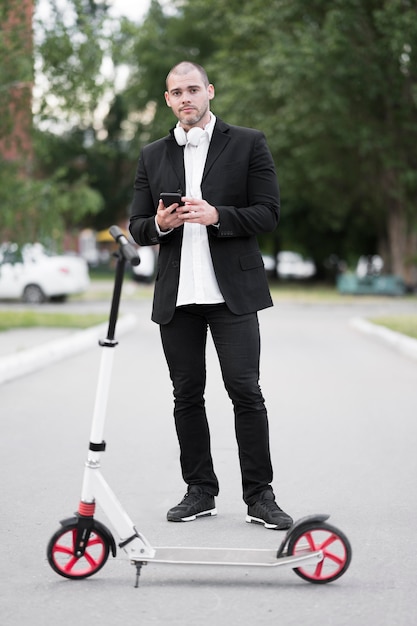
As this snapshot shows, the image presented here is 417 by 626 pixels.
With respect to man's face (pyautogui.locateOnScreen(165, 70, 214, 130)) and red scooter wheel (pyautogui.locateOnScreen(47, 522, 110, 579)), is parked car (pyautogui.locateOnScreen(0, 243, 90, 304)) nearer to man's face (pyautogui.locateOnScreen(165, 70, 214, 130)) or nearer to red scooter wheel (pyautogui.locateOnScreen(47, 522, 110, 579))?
man's face (pyautogui.locateOnScreen(165, 70, 214, 130))

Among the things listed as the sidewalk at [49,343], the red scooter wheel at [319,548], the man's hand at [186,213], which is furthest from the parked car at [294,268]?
the red scooter wheel at [319,548]

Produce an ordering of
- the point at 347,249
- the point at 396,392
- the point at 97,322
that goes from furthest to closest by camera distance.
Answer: the point at 347,249, the point at 97,322, the point at 396,392

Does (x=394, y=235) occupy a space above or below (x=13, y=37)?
below

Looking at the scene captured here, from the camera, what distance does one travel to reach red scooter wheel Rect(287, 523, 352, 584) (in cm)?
412

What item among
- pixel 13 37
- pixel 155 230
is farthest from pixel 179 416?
pixel 13 37

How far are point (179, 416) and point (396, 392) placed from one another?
5839mm

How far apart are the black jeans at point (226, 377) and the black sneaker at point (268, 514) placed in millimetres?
35

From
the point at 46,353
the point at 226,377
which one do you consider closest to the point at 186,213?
the point at 226,377

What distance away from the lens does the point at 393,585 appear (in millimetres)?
4211

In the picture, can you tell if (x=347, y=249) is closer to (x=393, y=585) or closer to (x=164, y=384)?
(x=164, y=384)

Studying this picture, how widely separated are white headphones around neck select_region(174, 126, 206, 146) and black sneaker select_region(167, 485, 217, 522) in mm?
1603

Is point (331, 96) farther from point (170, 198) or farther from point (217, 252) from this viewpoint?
point (170, 198)

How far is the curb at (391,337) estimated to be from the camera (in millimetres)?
14811

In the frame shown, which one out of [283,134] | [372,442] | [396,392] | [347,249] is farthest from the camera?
[347,249]
